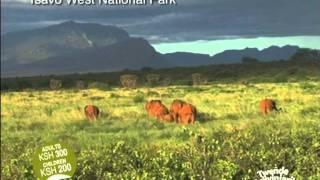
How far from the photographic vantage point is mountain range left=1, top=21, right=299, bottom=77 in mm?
11891

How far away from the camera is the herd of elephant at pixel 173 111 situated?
1202 cm

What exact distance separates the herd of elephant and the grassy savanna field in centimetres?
13

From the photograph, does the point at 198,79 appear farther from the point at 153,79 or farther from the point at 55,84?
the point at 55,84

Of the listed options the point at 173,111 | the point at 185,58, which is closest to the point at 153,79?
the point at 173,111

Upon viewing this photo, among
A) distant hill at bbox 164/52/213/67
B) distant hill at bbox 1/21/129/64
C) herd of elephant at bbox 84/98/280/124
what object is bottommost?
herd of elephant at bbox 84/98/280/124

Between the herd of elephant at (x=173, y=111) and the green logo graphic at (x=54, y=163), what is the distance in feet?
9.78

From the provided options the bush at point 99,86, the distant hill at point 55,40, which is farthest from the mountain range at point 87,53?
the bush at point 99,86

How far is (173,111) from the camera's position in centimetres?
1249

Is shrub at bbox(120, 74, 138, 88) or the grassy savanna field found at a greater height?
shrub at bbox(120, 74, 138, 88)

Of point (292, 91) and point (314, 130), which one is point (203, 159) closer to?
point (314, 130)

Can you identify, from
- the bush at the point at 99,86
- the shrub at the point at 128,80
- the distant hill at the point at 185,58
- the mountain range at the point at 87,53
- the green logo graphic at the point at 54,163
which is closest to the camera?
the green logo graphic at the point at 54,163

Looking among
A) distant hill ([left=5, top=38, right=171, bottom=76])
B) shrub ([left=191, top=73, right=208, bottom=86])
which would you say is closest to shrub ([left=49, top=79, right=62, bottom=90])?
distant hill ([left=5, top=38, right=171, bottom=76])

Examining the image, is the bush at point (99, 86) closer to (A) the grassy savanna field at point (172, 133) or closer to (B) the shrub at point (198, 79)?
(A) the grassy savanna field at point (172, 133)

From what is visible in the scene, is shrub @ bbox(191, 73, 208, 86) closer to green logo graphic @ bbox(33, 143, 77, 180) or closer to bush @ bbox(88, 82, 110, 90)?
bush @ bbox(88, 82, 110, 90)
